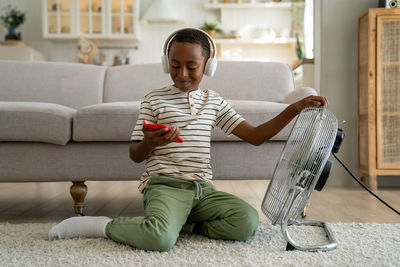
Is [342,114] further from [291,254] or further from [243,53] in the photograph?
[243,53]

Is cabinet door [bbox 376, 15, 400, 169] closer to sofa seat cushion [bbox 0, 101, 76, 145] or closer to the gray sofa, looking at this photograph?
the gray sofa

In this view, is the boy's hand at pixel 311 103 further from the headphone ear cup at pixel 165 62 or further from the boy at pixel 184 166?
the headphone ear cup at pixel 165 62

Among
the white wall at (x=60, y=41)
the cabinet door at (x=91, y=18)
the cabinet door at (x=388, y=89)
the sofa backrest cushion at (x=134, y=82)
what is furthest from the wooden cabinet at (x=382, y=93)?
the cabinet door at (x=91, y=18)

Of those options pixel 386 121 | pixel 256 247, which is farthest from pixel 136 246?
pixel 386 121

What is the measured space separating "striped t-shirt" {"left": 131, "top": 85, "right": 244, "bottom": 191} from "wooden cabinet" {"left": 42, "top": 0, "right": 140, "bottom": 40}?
153 inches

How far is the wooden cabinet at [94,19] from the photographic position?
5.11 metres

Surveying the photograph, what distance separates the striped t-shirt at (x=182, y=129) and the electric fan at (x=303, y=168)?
0.94ft

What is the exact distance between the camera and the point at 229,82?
8.01 ft

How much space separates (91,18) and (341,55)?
327 centimetres

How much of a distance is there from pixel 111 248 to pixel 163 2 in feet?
14.2

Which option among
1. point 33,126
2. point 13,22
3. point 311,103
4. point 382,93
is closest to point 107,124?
point 33,126

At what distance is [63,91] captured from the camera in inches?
95.3

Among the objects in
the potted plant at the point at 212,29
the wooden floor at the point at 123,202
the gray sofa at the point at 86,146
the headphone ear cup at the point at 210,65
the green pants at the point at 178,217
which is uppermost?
the potted plant at the point at 212,29

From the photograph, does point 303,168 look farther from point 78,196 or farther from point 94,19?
point 94,19
